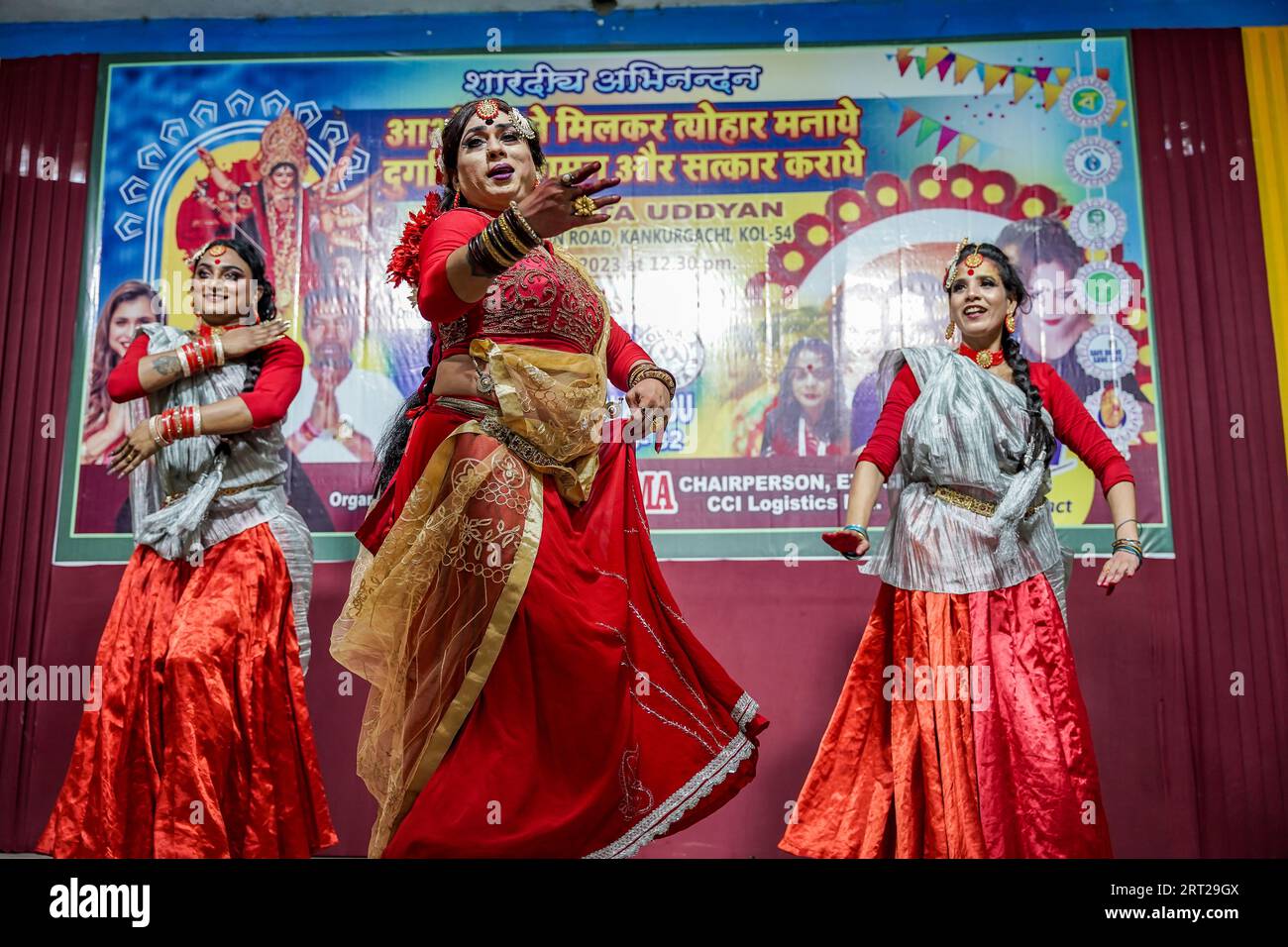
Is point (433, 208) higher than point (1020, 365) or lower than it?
higher

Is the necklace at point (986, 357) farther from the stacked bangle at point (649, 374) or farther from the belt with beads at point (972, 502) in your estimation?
the stacked bangle at point (649, 374)

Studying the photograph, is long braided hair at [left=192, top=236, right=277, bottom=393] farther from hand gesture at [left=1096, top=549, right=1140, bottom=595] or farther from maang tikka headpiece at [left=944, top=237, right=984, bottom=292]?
hand gesture at [left=1096, top=549, right=1140, bottom=595]

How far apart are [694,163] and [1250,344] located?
7.42 ft

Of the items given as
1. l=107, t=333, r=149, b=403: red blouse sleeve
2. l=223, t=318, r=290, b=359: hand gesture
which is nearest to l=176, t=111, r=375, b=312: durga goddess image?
l=223, t=318, r=290, b=359: hand gesture

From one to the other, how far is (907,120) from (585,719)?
322 cm

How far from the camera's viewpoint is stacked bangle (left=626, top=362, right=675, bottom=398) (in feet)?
8.88

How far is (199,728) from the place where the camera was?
3275 millimetres

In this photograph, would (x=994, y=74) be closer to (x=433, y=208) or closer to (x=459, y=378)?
(x=433, y=208)

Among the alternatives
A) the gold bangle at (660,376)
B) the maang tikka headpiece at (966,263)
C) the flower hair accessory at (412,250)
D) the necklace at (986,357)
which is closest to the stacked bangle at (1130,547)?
the necklace at (986,357)

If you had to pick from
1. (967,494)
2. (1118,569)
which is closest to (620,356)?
(967,494)

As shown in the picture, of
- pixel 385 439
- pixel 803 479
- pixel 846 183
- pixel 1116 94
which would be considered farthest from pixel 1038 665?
pixel 1116 94

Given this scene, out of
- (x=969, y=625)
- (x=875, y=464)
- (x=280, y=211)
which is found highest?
(x=280, y=211)

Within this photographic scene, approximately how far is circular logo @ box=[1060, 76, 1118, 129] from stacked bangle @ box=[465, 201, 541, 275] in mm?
3260

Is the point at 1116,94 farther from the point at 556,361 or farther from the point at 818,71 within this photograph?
the point at 556,361
